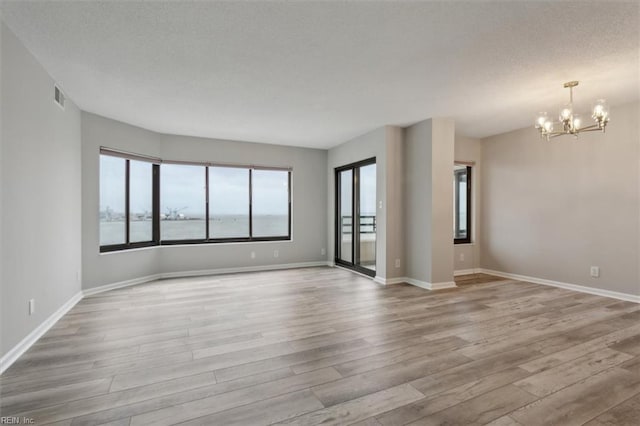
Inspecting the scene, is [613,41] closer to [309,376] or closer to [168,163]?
[309,376]

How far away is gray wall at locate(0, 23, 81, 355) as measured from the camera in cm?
242

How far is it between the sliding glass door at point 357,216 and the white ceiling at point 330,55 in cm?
160

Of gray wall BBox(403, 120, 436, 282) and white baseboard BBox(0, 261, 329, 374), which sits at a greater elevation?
gray wall BBox(403, 120, 436, 282)

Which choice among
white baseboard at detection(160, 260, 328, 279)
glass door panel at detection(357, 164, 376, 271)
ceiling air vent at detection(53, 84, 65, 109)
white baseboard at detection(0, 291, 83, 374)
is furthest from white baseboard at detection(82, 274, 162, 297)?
glass door panel at detection(357, 164, 376, 271)

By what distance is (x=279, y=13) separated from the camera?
7.09 ft

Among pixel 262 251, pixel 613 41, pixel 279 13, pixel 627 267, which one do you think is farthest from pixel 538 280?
pixel 279 13

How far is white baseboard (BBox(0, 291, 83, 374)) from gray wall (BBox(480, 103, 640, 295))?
6.67 m

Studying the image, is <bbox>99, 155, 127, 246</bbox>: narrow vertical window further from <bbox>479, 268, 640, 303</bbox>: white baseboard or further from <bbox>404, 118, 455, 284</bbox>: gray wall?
<bbox>479, 268, 640, 303</bbox>: white baseboard

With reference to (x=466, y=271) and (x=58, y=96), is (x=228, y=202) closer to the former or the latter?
(x=58, y=96)

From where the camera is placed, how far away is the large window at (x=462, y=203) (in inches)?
241

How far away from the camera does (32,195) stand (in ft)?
9.27

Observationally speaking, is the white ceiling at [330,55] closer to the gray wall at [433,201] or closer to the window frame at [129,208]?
the gray wall at [433,201]

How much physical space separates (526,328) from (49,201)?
5072 millimetres

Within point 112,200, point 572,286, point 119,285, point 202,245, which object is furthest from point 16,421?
point 572,286
